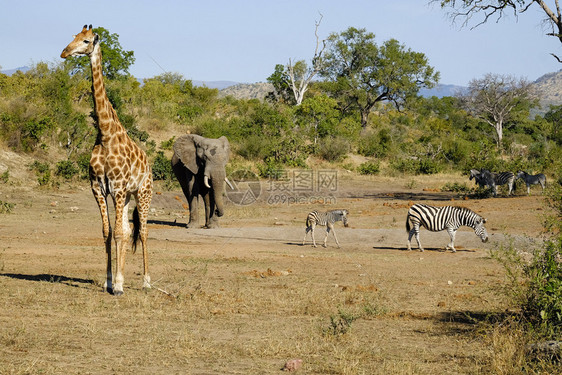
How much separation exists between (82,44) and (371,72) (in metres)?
50.8

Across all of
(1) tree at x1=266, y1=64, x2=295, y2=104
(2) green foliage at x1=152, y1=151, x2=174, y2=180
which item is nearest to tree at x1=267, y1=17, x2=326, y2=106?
(1) tree at x1=266, y1=64, x2=295, y2=104

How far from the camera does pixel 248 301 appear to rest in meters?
9.74

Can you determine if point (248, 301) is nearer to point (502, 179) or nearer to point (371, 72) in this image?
point (502, 179)

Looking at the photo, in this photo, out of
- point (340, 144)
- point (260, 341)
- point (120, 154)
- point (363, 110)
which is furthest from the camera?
point (363, 110)

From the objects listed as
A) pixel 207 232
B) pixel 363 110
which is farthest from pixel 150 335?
pixel 363 110

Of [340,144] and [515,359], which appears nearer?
[515,359]

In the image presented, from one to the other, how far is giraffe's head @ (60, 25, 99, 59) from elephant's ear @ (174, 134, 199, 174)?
9978 millimetres

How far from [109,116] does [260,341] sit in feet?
14.3

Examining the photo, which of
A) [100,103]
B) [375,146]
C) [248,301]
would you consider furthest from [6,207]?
[375,146]

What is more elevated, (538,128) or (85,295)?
(538,128)

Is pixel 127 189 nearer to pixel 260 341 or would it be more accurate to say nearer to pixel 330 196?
pixel 260 341

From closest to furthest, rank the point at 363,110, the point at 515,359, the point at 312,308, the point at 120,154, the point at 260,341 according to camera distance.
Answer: the point at 515,359 < the point at 260,341 < the point at 312,308 < the point at 120,154 < the point at 363,110

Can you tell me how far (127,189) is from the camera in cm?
1027

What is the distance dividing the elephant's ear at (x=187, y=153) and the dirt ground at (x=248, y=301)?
177 cm
